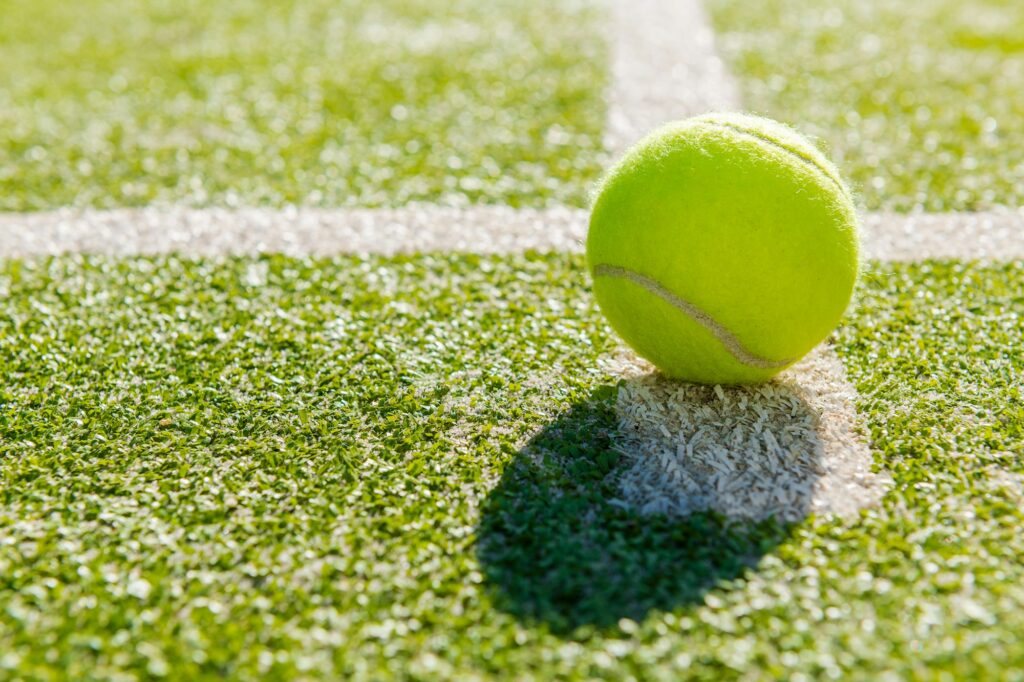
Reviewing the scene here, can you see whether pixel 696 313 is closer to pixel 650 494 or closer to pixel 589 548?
pixel 650 494

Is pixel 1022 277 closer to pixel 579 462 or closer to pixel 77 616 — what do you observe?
pixel 579 462

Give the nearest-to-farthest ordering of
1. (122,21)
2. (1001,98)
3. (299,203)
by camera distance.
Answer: (299,203) < (1001,98) < (122,21)

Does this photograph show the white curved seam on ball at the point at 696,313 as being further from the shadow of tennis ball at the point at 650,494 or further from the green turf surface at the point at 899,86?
the green turf surface at the point at 899,86

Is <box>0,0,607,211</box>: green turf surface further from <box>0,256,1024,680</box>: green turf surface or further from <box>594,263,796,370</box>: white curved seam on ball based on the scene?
<box>594,263,796,370</box>: white curved seam on ball

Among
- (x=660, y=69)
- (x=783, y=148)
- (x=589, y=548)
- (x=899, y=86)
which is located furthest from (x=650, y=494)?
(x=660, y=69)

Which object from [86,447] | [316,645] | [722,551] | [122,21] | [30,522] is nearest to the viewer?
[316,645]

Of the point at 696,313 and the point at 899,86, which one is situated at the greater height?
the point at 899,86

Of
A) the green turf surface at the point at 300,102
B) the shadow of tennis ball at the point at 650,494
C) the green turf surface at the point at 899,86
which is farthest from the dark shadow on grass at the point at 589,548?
the green turf surface at the point at 300,102

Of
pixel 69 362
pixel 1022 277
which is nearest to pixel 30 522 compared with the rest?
pixel 69 362
